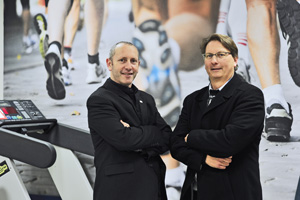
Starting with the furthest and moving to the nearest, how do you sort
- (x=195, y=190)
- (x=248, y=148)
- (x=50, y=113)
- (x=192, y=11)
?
(x=50, y=113)
(x=192, y=11)
(x=195, y=190)
(x=248, y=148)

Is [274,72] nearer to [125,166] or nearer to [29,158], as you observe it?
[125,166]

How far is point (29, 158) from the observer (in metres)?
2.77

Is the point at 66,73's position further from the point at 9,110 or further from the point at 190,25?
the point at 190,25

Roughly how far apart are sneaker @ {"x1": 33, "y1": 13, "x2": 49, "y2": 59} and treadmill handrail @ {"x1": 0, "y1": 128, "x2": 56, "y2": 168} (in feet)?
5.02

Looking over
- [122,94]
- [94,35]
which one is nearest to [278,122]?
[122,94]

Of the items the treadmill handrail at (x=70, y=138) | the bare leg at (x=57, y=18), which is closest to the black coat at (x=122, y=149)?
the treadmill handrail at (x=70, y=138)

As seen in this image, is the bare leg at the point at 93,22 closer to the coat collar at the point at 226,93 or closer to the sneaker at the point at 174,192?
the sneaker at the point at 174,192

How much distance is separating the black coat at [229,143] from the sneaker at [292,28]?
1.43m

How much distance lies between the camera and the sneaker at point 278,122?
3238 millimetres

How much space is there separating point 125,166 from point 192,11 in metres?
1.99

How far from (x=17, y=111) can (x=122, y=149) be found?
5.91ft

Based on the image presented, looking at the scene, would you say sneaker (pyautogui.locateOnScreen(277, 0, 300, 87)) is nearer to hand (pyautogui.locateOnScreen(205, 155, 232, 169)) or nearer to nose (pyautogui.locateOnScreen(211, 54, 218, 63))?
nose (pyautogui.locateOnScreen(211, 54, 218, 63))

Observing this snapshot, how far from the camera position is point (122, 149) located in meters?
2.05

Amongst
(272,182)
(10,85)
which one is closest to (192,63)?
(272,182)
